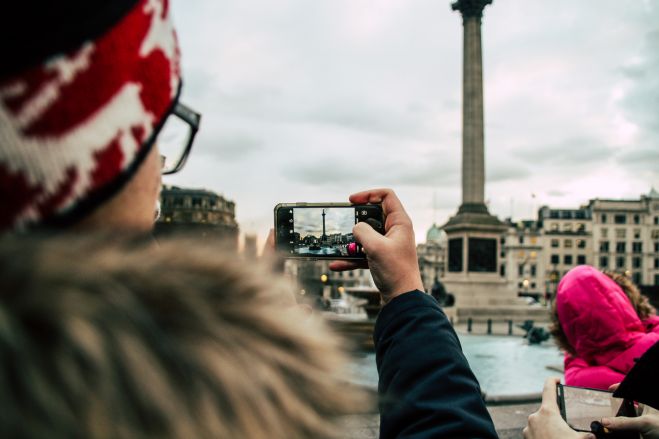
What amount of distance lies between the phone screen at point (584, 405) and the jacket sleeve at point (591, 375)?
1.14 metres

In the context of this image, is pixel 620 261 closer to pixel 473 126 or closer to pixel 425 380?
pixel 473 126

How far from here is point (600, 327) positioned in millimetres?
3363

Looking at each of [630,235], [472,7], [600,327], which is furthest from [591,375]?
[630,235]

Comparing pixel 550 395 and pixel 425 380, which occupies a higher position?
pixel 425 380

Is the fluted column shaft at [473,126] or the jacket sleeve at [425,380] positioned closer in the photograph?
the jacket sleeve at [425,380]

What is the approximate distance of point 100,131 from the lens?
2.48 feet

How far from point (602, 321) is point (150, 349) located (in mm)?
3347

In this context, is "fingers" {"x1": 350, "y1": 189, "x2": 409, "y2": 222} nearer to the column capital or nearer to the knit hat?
the knit hat

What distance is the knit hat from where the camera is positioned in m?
0.67

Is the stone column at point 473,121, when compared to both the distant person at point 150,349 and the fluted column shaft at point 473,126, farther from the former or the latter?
the distant person at point 150,349

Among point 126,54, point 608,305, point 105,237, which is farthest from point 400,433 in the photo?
point 608,305

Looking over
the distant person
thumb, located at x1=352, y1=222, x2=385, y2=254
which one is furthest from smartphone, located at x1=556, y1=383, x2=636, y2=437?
the distant person

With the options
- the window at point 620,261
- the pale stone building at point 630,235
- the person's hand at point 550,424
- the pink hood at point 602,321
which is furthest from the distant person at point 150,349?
the window at point 620,261

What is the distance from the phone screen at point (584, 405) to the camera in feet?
7.31
